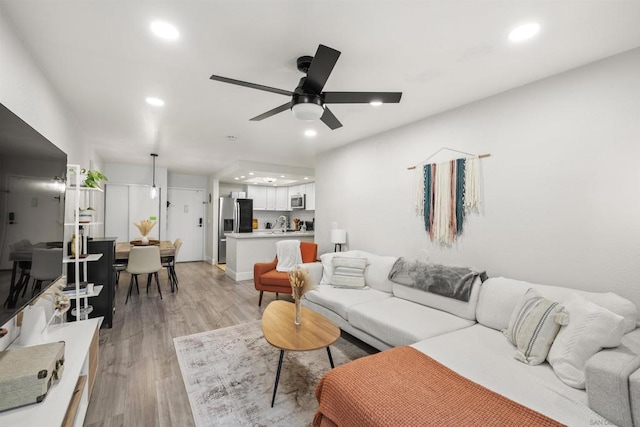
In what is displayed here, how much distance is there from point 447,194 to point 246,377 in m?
2.64

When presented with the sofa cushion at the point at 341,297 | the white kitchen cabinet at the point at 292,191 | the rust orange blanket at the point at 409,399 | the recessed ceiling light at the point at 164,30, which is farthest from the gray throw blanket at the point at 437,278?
the white kitchen cabinet at the point at 292,191

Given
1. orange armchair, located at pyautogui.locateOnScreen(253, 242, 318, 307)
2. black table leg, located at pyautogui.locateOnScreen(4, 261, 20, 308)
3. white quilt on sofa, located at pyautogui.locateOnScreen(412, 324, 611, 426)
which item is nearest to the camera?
black table leg, located at pyautogui.locateOnScreen(4, 261, 20, 308)

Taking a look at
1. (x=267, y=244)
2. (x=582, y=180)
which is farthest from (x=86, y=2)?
(x=267, y=244)

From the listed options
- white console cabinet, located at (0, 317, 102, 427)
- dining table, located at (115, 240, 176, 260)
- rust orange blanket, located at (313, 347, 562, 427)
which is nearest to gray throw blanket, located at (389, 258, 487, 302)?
rust orange blanket, located at (313, 347, 562, 427)

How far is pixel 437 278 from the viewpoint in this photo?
107 inches

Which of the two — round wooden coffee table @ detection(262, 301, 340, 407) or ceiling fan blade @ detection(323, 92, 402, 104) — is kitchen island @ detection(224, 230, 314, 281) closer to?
round wooden coffee table @ detection(262, 301, 340, 407)

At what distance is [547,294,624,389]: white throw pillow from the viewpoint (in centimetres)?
151

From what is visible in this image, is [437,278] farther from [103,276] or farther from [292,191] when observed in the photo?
[292,191]

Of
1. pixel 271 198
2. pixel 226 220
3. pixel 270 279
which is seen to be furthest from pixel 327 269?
pixel 271 198

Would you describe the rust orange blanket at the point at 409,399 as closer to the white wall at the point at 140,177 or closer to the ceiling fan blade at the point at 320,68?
the ceiling fan blade at the point at 320,68

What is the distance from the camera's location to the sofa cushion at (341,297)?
293cm

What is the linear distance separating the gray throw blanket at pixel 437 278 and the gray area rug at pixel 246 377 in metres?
0.88

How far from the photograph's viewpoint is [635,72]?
194 cm

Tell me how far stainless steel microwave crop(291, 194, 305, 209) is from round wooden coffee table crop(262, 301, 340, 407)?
15.2 feet
